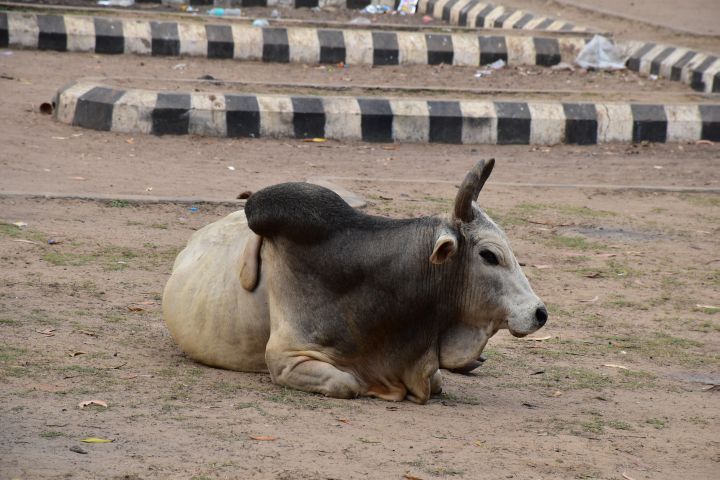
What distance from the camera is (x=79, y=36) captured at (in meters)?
17.6

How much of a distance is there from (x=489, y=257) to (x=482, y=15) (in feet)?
63.0

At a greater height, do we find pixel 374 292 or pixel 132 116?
pixel 374 292

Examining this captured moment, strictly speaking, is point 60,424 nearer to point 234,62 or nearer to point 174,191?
point 174,191

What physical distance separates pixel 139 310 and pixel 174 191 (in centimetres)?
328

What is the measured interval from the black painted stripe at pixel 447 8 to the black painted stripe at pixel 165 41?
8.86 m

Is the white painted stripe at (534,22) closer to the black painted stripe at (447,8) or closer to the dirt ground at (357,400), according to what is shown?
the black painted stripe at (447,8)

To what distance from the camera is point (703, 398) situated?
6.04 meters

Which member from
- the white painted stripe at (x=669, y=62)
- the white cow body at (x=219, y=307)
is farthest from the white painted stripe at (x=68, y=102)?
the white painted stripe at (x=669, y=62)

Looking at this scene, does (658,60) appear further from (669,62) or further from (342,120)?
(342,120)

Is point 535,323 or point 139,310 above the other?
point 535,323

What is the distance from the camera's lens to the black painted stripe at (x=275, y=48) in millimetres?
18062

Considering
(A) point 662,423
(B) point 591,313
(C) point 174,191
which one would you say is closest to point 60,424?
(A) point 662,423

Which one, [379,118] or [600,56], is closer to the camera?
[379,118]

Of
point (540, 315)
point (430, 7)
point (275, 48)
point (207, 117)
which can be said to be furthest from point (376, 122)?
point (430, 7)
